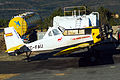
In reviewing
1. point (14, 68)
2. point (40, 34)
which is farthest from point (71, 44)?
point (40, 34)

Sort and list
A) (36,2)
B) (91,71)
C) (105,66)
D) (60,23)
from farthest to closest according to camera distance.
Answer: (36,2)
(60,23)
(105,66)
(91,71)

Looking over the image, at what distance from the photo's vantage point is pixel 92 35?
1833 cm

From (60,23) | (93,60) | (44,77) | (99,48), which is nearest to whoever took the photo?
(44,77)

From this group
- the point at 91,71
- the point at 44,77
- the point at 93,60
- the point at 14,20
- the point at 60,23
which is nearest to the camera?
the point at 44,77

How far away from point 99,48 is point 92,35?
15.8 feet

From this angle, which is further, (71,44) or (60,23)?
(60,23)

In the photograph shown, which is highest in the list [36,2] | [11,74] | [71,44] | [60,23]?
[36,2]

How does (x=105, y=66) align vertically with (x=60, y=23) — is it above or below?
below

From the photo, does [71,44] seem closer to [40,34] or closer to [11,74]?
[11,74]

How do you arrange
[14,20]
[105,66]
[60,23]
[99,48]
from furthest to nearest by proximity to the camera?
[14,20] < [60,23] < [99,48] < [105,66]

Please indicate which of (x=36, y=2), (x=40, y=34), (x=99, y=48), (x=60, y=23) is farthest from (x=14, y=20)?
(x=36, y=2)

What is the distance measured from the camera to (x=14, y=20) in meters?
28.3

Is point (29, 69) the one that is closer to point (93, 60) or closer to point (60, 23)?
point (93, 60)

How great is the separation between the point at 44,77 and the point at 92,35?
20.5ft
